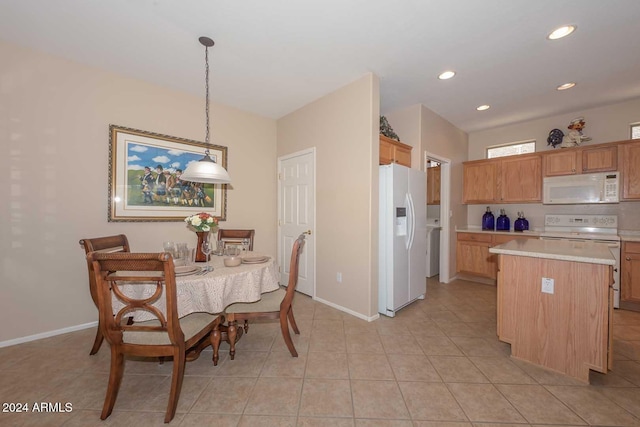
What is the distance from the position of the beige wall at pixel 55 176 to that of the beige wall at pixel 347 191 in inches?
75.9

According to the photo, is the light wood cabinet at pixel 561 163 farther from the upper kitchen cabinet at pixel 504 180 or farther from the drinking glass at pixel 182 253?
the drinking glass at pixel 182 253

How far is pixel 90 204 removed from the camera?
100 inches

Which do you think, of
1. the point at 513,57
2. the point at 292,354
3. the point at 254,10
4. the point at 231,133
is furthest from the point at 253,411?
the point at 513,57

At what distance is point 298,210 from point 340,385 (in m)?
2.33

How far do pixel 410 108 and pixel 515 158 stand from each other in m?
2.01

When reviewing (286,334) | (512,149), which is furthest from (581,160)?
(286,334)

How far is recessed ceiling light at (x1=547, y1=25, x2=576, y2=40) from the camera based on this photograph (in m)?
2.04

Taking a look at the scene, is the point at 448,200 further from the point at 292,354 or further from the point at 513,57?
the point at 292,354

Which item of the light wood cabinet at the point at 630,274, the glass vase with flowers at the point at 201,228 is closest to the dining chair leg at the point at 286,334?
the glass vase with flowers at the point at 201,228

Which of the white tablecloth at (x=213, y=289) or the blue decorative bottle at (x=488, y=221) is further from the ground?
the blue decorative bottle at (x=488, y=221)

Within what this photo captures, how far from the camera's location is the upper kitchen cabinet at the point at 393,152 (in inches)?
120

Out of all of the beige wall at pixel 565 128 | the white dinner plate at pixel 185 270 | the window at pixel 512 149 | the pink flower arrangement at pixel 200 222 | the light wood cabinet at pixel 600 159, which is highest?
the beige wall at pixel 565 128

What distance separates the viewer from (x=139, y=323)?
1.58 metres

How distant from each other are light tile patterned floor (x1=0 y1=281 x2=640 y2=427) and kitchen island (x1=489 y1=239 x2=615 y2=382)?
160 millimetres
